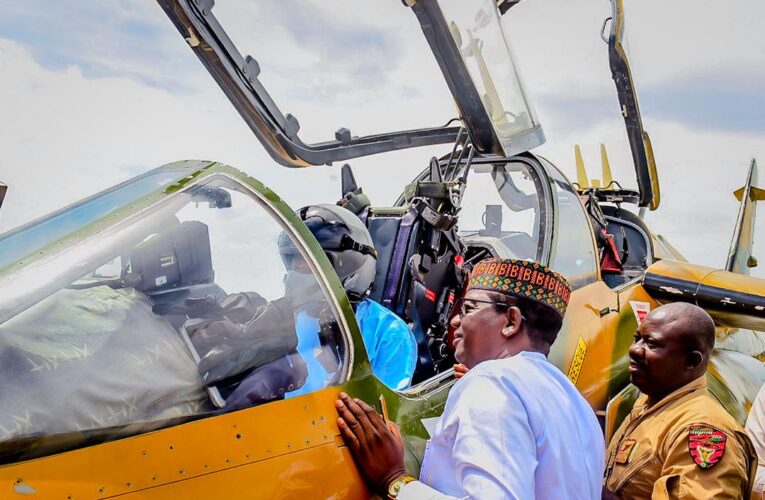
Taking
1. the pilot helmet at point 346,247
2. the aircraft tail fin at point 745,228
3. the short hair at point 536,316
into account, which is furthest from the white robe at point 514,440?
the aircraft tail fin at point 745,228

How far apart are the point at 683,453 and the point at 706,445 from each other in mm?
84

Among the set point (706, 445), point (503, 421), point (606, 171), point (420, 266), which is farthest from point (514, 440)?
point (606, 171)

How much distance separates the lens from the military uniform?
1971 mm

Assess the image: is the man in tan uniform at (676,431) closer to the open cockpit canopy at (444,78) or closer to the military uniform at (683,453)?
the military uniform at (683,453)

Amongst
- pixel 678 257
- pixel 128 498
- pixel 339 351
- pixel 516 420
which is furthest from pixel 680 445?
pixel 678 257

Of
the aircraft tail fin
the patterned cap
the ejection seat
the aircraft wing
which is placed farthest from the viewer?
the aircraft tail fin

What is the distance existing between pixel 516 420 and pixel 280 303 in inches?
29.8

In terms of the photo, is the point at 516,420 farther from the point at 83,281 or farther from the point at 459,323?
the point at 83,281

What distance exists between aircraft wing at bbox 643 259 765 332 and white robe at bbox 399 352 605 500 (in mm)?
2311

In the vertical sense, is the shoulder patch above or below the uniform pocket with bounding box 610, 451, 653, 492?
above

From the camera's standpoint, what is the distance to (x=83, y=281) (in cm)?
145

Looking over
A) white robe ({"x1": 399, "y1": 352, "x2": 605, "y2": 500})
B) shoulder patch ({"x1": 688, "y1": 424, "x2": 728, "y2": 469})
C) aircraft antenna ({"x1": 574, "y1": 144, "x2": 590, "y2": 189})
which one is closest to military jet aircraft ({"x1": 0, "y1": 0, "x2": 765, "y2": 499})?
white robe ({"x1": 399, "y1": 352, "x2": 605, "y2": 500})

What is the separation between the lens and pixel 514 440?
129cm

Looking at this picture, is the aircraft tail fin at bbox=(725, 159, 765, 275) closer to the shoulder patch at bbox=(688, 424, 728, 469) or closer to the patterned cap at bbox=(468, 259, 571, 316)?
the shoulder patch at bbox=(688, 424, 728, 469)
